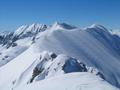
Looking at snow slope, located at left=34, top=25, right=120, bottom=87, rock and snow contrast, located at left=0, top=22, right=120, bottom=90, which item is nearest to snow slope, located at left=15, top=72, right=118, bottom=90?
rock and snow contrast, located at left=0, top=22, right=120, bottom=90

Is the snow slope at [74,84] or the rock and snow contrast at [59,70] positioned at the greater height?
the rock and snow contrast at [59,70]

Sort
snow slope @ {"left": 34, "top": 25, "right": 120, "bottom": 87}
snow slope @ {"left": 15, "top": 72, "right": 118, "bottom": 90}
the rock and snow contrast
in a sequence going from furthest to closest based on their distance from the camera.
Result: snow slope @ {"left": 34, "top": 25, "right": 120, "bottom": 87}
the rock and snow contrast
snow slope @ {"left": 15, "top": 72, "right": 118, "bottom": 90}

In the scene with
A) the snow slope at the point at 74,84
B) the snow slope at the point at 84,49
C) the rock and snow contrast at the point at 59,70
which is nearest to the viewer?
the snow slope at the point at 74,84

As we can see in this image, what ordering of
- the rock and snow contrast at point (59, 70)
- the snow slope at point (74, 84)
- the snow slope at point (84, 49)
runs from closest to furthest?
the snow slope at point (74, 84) → the rock and snow contrast at point (59, 70) → the snow slope at point (84, 49)

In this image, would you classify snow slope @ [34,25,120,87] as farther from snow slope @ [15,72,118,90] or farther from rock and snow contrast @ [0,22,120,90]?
snow slope @ [15,72,118,90]

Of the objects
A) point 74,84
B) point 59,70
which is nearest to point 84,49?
point 59,70

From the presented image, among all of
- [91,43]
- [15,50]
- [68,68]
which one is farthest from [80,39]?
[68,68]

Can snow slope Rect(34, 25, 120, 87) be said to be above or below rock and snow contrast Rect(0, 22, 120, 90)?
above

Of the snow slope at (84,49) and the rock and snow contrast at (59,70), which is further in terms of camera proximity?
the snow slope at (84,49)

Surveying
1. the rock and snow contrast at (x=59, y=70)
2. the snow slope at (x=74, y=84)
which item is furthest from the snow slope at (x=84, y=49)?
the snow slope at (x=74, y=84)

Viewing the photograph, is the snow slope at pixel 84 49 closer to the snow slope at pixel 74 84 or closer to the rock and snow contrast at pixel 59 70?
the rock and snow contrast at pixel 59 70

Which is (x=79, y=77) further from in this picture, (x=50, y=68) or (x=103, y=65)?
(x=103, y=65)
